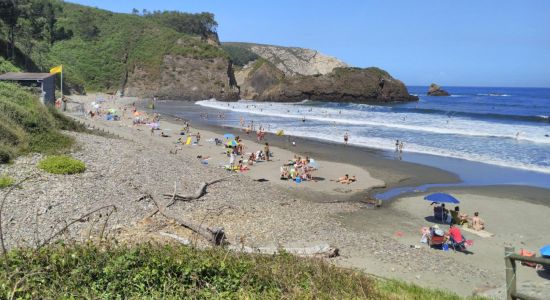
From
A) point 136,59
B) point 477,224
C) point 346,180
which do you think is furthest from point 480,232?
point 136,59

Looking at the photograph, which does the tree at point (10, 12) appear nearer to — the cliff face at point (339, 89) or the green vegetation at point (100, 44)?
the green vegetation at point (100, 44)

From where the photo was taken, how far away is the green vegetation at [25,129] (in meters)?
16.5

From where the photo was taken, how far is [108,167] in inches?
663

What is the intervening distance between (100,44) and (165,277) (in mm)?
89757

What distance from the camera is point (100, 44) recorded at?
87.9 meters

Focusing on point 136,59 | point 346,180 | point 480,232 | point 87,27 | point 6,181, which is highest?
point 87,27

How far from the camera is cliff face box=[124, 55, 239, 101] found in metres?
79.6

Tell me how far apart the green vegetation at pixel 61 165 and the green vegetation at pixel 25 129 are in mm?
1243

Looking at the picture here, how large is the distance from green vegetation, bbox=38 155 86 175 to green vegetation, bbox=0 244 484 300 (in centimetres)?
918

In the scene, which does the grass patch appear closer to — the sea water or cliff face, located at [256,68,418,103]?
cliff face, located at [256,68,418,103]

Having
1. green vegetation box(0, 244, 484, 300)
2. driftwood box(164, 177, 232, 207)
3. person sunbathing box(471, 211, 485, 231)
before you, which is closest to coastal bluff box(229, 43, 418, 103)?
driftwood box(164, 177, 232, 207)

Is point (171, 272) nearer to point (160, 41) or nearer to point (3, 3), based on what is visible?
point (3, 3)

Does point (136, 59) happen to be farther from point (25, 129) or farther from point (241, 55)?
point (241, 55)

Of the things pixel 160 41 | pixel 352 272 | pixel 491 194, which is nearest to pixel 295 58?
pixel 160 41
